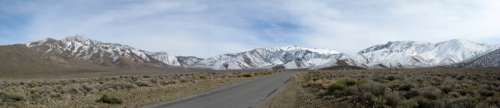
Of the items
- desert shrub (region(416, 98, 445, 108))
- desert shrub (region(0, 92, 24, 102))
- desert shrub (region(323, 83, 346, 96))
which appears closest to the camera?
desert shrub (region(416, 98, 445, 108))

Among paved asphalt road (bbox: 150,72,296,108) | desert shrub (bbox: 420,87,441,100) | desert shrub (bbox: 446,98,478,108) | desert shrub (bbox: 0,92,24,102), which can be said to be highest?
desert shrub (bbox: 0,92,24,102)

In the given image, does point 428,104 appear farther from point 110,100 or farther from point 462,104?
point 110,100

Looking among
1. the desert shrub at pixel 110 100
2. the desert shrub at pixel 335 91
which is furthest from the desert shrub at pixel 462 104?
the desert shrub at pixel 110 100

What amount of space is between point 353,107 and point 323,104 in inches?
83.8

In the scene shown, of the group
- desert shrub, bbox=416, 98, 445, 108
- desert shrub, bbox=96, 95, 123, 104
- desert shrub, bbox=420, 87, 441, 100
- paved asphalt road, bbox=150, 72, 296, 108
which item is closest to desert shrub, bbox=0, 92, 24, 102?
desert shrub, bbox=96, 95, 123, 104

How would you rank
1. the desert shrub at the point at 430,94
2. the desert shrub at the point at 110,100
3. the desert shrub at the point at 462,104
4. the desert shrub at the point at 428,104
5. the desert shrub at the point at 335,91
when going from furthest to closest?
the desert shrub at the point at 335,91 → the desert shrub at the point at 110,100 → the desert shrub at the point at 430,94 → the desert shrub at the point at 428,104 → the desert shrub at the point at 462,104

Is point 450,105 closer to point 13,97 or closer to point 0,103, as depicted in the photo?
point 0,103

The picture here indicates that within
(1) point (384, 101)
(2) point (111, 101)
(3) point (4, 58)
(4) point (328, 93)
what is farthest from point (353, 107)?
(3) point (4, 58)

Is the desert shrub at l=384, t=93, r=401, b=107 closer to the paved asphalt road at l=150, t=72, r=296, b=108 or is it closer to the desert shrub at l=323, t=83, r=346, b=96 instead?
the paved asphalt road at l=150, t=72, r=296, b=108

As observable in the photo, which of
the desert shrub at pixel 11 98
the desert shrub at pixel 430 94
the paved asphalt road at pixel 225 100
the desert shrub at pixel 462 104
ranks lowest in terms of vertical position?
the paved asphalt road at pixel 225 100

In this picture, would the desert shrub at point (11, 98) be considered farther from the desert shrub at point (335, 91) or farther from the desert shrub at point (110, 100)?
the desert shrub at point (335, 91)

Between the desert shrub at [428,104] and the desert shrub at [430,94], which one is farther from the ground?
the desert shrub at [430,94]

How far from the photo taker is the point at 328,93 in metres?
25.9

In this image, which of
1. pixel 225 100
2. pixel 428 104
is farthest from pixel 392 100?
pixel 225 100
